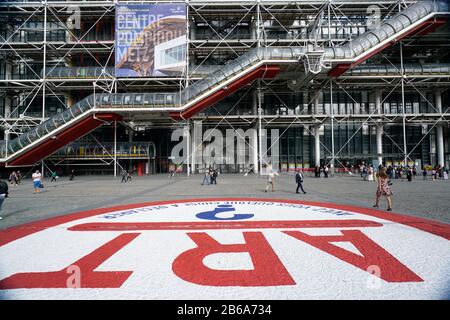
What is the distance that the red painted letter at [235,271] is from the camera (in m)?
3.08

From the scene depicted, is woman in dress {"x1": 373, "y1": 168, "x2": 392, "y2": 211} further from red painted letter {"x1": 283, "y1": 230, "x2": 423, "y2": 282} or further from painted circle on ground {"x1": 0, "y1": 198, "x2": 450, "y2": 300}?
red painted letter {"x1": 283, "y1": 230, "x2": 423, "y2": 282}

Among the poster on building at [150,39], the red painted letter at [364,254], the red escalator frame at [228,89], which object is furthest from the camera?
the poster on building at [150,39]

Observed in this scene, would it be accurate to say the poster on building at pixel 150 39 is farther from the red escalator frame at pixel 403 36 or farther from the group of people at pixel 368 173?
the group of people at pixel 368 173

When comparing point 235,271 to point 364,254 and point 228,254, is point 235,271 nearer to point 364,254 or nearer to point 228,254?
point 228,254

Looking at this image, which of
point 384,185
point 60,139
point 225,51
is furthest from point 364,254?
point 225,51

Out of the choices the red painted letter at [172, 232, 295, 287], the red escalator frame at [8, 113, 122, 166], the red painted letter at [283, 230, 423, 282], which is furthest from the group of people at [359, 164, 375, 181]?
the red escalator frame at [8, 113, 122, 166]

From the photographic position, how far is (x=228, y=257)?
3.88 m

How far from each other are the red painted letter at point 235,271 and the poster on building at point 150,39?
70.5 ft

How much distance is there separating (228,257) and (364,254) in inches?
87.0

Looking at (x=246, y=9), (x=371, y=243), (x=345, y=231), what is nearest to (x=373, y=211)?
(x=345, y=231)

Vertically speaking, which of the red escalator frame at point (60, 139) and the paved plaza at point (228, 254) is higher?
the red escalator frame at point (60, 139)

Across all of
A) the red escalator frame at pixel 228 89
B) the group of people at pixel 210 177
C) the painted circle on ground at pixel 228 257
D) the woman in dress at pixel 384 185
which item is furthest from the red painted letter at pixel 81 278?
the red escalator frame at pixel 228 89

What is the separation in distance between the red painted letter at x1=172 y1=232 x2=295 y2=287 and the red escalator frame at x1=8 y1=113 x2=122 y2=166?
19831 mm

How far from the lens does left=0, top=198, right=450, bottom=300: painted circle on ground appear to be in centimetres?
286
